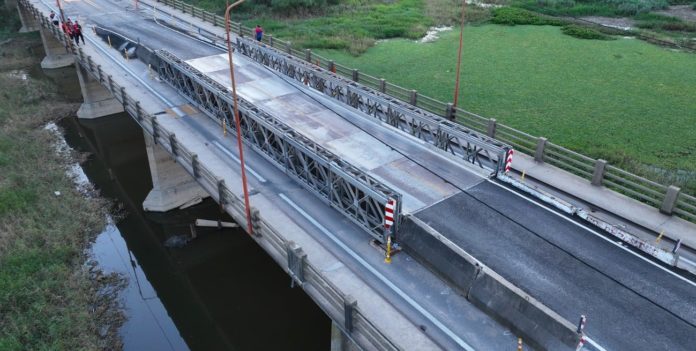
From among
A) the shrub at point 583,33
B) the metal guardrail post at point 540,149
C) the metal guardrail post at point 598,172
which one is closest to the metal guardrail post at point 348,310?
the metal guardrail post at point 598,172

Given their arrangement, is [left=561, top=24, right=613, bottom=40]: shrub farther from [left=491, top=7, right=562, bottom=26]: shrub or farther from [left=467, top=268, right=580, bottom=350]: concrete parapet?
[left=467, top=268, right=580, bottom=350]: concrete parapet

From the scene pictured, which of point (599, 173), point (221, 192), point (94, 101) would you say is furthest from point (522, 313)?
point (94, 101)

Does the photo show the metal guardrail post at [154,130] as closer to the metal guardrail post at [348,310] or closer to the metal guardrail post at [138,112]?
the metal guardrail post at [138,112]

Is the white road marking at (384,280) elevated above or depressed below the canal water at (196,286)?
above

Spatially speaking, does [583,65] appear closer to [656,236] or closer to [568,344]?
[656,236]

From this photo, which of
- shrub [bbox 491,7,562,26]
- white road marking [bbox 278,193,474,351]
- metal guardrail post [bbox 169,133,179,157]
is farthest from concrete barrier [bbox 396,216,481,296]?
shrub [bbox 491,7,562,26]

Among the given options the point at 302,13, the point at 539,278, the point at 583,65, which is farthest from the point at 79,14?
the point at 539,278
